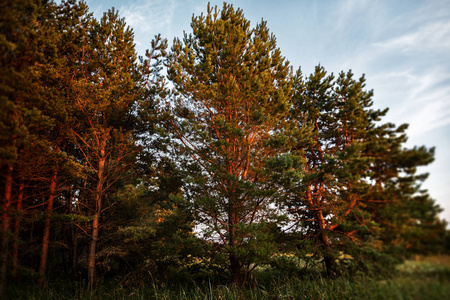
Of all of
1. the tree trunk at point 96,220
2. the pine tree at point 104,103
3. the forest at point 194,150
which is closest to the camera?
the forest at point 194,150

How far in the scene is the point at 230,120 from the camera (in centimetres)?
760

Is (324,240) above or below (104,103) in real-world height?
below

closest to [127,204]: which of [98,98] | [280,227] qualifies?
[98,98]

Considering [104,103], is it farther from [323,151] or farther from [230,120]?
[323,151]

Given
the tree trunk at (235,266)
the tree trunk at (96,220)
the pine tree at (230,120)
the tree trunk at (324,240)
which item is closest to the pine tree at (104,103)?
the tree trunk at (96,220)

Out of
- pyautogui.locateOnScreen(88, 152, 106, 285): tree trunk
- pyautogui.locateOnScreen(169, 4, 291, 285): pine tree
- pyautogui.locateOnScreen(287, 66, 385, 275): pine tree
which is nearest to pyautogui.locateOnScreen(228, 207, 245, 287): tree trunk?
pyautogui.locateOnScreen(169, 4, 291, 285): pine tree

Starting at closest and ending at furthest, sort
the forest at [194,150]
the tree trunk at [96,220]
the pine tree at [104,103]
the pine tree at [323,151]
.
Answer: the pine tree at [323,151] < the forest at [194,150] < the tree trunk at [96,220] < the pine tree at [104,103]

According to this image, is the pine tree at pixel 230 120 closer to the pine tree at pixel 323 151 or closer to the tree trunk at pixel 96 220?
the pine tree at pixel 323 151

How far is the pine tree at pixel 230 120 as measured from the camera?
7.19 metres

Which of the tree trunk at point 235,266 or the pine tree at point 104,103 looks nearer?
the tree trunk at point 235,266

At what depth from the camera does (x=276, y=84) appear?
29.0 ft

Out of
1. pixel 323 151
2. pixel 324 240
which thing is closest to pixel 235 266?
pixel 324 240

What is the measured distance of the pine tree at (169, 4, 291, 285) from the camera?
7191 millimetres

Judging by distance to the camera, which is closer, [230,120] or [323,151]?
[230,120]
